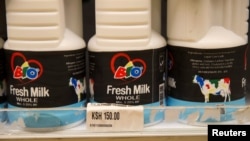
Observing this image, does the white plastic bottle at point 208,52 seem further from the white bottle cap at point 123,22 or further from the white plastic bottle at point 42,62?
the white plastic bottle at point 42,62

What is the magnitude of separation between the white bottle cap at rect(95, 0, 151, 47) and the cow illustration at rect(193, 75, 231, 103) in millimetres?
116

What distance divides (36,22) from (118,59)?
150 mm

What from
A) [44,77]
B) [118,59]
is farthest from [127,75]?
[44,77]

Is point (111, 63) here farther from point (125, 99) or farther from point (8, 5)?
point (8, 5)

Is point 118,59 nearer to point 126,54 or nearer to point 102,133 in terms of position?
point 126,54

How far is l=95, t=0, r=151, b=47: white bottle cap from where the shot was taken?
65 cm

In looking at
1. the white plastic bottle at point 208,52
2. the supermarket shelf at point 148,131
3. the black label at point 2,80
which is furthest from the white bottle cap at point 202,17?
the black label at point 2,80

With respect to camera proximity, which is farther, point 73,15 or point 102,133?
point 73,15

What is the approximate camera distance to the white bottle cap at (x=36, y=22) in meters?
0.65

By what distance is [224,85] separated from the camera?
26.8 inches

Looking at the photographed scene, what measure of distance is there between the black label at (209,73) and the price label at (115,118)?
0.37ft

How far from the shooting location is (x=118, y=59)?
67 cm

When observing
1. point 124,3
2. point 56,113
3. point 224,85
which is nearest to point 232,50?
point 224,85

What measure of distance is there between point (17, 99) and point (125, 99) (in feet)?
0.62
